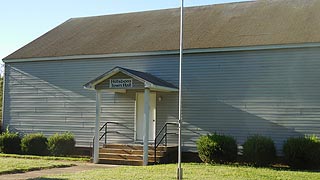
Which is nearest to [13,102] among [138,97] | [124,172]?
[138,97]

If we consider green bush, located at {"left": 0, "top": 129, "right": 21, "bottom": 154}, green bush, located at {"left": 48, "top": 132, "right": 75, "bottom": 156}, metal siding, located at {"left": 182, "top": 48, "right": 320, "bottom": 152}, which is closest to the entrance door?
metal siding, located at {"left": 182, "top": 48, "right": 320, "bottom": 152}

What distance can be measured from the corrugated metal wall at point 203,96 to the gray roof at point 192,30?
0.56m

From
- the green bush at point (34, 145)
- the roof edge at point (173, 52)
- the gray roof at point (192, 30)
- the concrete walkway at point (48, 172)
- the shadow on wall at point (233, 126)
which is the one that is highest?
the gray roof at point (192, 30)

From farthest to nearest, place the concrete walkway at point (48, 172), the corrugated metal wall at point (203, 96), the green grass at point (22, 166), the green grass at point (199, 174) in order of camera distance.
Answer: the corrugated metal wall at point (203, 96), the green grass at point (22, 166), the concrete walkway at point (48, 172), the green grass at point (199, 174)

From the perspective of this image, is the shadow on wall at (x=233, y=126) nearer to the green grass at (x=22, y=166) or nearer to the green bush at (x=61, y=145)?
the green grass at (x=22, y=166)

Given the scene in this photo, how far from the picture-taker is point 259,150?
52.8ft

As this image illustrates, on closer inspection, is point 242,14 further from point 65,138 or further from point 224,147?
point 65,138

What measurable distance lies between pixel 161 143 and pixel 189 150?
1.26m

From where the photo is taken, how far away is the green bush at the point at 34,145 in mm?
20562

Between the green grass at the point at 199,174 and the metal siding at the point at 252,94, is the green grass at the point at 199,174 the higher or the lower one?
the lower one

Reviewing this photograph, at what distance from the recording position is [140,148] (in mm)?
18125

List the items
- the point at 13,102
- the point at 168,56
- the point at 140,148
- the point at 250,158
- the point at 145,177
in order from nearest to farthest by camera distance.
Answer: the point at 145,177 < the point at 250,158 < the point at 140,148 < the point at 168,56 < the point at 13,102

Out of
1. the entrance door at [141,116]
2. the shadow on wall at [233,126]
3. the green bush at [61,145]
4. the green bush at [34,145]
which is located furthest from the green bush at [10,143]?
the shadow on wall at [233,126]

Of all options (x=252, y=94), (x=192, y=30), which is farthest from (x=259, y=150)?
(x=192, y=30)
